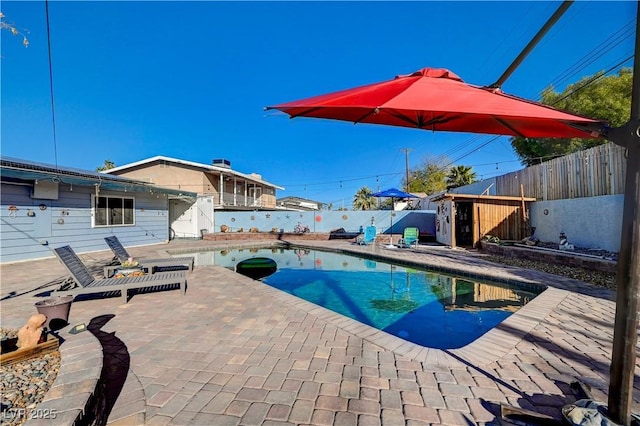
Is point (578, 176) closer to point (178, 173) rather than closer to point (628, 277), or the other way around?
point (628, 277)

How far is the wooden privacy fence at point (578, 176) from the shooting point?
319 inches

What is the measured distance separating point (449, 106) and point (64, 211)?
45.4 ft

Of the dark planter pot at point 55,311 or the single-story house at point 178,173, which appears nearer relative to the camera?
the dark planter pot at point 55,311

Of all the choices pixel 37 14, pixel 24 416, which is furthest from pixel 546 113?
pixel 37 14

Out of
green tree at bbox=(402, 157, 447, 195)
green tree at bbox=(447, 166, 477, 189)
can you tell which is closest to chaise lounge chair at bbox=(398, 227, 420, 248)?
green tree at bbox=(447, 166, 477, 189)

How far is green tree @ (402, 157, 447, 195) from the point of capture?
36.0m

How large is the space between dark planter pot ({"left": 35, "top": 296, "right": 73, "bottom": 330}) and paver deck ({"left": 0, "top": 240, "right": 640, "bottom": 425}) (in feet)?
1.29

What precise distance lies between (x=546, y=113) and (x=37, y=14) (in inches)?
340

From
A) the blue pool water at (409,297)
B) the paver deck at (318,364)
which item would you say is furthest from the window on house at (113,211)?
the blue pool water at (409,297)

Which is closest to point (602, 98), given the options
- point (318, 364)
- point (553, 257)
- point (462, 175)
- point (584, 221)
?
point (584, 221)

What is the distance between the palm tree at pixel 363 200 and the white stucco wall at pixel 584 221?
27.9 m

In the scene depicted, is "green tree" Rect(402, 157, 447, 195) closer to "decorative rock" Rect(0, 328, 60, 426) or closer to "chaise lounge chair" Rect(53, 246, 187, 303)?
"chaise lounge chair" Rect(53, 246, 187, 303)

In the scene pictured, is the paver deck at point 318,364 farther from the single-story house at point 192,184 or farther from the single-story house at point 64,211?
the single-story house at point 192,184

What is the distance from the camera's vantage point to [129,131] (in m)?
24.3
